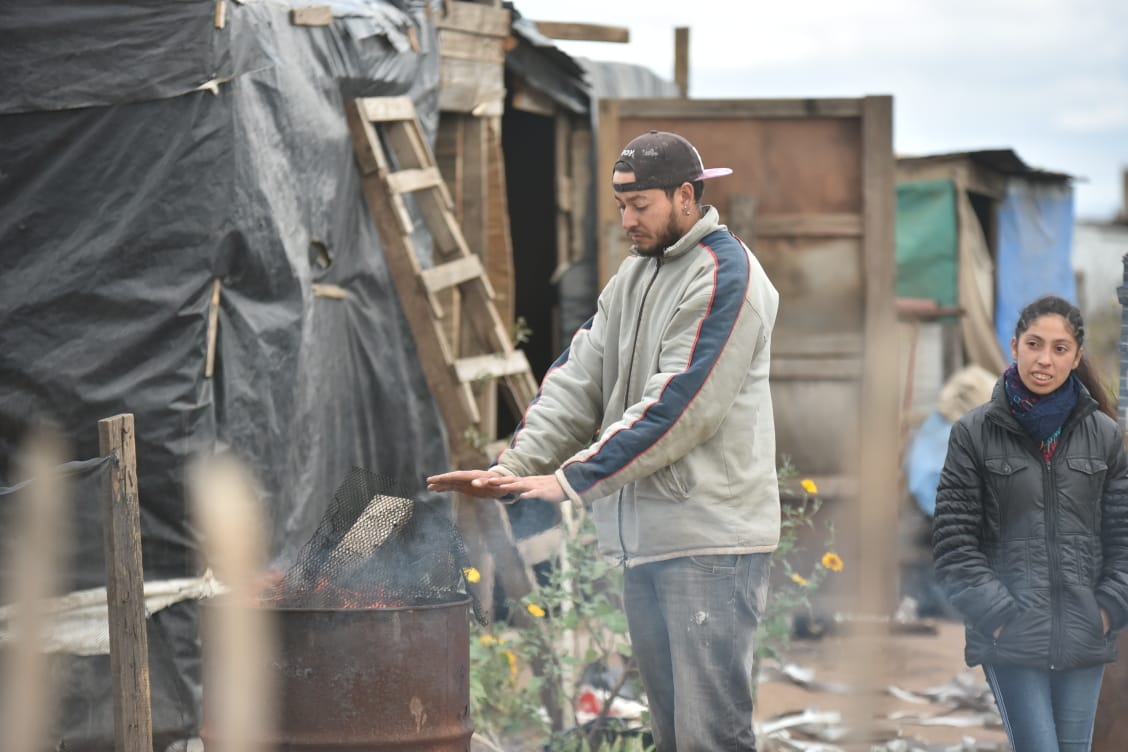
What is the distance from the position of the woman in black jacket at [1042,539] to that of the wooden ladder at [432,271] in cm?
351

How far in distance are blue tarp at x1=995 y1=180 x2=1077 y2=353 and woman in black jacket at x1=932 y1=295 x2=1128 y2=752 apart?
32.7 feet

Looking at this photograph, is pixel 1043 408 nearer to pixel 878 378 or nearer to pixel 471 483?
pixel 471 483

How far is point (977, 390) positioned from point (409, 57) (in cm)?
531

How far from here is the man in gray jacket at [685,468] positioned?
3734mm

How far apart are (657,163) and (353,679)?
1.51m

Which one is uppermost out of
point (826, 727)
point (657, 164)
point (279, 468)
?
point (657, 164)

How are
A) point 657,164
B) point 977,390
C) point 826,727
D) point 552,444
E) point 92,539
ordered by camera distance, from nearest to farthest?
point 657,164
point 552,444
point 92,539
point 826,727
point 977,390

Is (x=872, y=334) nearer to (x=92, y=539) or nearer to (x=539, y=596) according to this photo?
(x=539, y=596)

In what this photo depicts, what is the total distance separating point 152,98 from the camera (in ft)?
18.8

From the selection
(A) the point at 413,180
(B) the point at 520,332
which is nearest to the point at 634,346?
(A) the point at 413,180

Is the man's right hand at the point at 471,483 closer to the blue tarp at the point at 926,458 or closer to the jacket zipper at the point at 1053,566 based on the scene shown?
the jacket zipper at the point at 1053,566

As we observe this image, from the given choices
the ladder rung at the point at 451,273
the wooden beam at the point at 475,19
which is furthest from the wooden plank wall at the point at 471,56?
the ladder rung at the point at 451,273

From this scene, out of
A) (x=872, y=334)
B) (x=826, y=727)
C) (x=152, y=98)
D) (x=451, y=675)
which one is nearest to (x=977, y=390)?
(x=872, y=334)

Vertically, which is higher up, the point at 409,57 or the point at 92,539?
the point at 409,57
